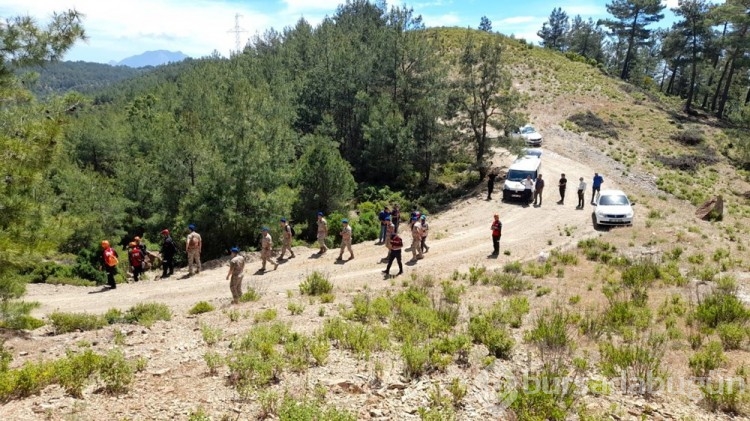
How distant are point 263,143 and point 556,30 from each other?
310ft

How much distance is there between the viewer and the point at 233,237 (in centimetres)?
2309

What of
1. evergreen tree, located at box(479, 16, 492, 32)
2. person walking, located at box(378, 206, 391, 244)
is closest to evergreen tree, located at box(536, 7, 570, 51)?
evergreen tree, located at box(479, 16, 492, 32)

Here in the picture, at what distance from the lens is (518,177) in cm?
2809

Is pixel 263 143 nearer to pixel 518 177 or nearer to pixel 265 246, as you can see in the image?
pixel 265 246

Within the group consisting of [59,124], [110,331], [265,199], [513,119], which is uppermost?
[513,119]

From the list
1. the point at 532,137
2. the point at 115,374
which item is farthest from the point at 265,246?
the point at 532,137

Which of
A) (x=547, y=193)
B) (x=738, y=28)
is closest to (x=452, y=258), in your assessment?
(x=547, y=193)

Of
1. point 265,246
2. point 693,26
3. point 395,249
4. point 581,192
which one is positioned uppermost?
point 693,26

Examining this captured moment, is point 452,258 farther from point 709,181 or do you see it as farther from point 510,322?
point 709,181

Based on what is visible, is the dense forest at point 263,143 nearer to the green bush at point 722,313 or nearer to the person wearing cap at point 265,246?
the person wearing cap at point 265,246

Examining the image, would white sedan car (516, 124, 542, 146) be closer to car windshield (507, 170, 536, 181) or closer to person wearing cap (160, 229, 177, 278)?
car windshield (507, 170, 536, 181)

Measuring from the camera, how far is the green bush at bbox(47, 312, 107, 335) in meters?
11.9

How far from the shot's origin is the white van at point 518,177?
2727 centimetres

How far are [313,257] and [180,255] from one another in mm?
7161
